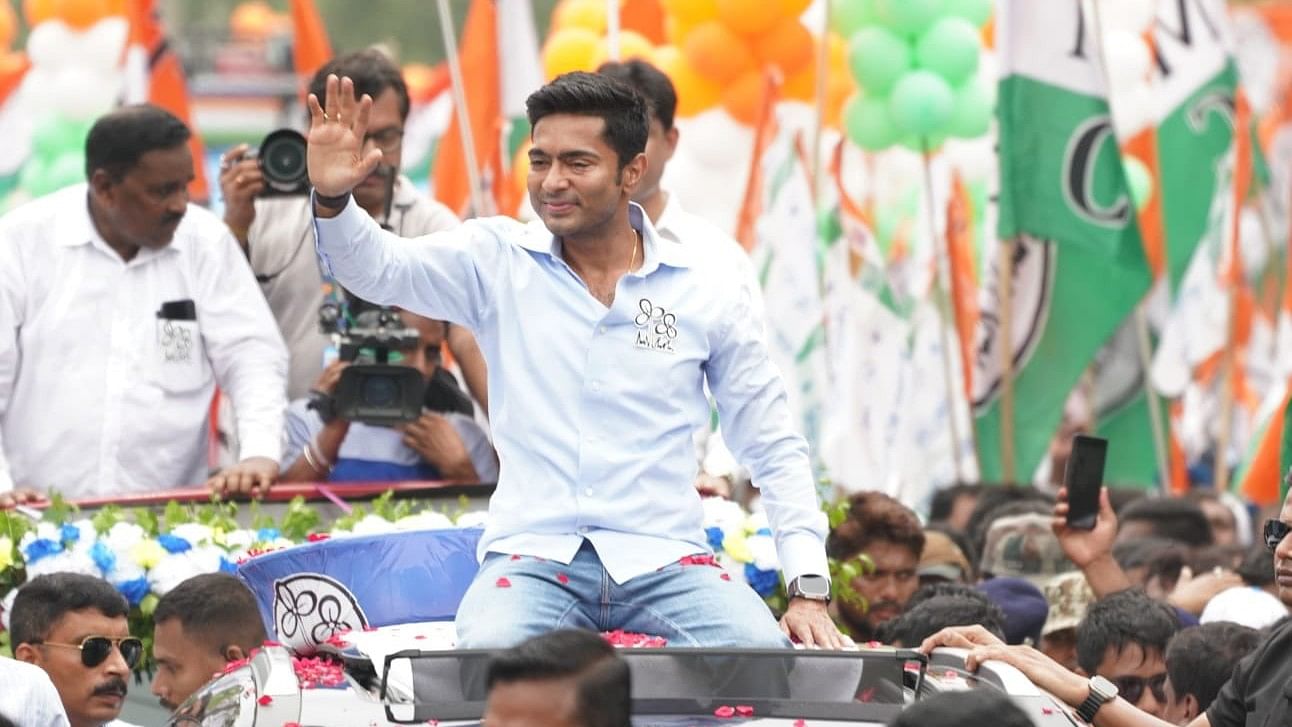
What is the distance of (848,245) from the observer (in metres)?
14.9

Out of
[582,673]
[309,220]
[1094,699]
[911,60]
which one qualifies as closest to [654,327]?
[1094,699]

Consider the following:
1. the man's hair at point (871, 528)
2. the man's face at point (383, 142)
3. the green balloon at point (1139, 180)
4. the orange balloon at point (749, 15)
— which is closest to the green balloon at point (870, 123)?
the orange balloon at point (749, 15)

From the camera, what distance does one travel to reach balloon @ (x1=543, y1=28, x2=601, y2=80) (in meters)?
14.2

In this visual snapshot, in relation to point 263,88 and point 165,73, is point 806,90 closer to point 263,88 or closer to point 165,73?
point 165,73

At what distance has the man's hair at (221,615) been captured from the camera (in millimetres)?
6762

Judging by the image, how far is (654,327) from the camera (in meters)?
5.72

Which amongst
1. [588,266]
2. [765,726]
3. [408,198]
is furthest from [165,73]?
[765,726]

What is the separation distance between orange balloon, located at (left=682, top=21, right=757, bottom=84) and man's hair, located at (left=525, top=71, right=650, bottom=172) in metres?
7.77

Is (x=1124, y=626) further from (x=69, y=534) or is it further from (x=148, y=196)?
(x=148, y=196)

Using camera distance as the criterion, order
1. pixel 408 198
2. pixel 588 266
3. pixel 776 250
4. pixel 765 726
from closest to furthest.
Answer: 1. pixel 765 726
2. pixel 588 266
3. pixel 408 198
4. pixel 776 250

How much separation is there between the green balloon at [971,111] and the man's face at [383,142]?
6363 mm

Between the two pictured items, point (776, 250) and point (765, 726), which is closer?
point (765, 726)

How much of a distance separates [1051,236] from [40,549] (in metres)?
7.59

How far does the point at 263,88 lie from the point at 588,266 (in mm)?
42562
